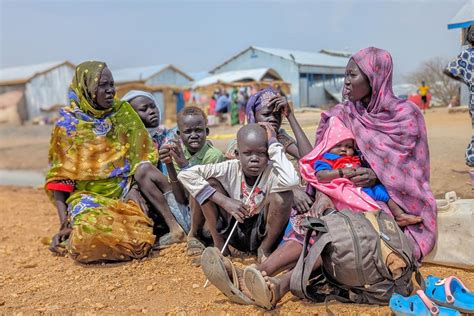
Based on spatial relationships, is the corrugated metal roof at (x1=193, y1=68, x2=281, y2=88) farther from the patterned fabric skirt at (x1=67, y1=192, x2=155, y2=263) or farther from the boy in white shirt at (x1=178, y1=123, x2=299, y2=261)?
the boy in white shirt at (x1=178, y1=123, x2=299, y2=261)

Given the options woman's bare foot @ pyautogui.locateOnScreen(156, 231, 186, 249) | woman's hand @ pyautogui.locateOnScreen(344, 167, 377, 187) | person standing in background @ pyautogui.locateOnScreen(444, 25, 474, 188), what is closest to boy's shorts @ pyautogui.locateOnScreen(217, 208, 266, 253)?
woman's bare foot @ pyautogui.locateOnScreen(156, 231, 186, 249)

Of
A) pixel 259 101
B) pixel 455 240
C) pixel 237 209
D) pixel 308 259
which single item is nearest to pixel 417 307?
pixel 308 259

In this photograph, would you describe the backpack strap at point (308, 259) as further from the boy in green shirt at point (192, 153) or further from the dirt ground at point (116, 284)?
the boy in green shirt at point (192, 153)

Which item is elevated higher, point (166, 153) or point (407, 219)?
point (166, 153)

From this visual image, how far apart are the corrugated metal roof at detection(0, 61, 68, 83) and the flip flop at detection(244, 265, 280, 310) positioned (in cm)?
3410

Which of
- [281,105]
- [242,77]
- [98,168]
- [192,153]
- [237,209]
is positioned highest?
[242,77]

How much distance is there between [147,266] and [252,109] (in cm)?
150

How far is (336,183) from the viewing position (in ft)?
9.44

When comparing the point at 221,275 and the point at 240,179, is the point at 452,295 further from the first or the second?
the point at 240,179

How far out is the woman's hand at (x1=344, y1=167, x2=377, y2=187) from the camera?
289 cm

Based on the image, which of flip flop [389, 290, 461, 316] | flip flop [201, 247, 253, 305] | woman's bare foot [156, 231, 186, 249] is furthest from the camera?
woman's bare foot [156, 231, 186, 249]

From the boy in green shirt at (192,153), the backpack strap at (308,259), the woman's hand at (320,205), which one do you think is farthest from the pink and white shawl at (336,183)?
the boy in green shirt at (192,153)

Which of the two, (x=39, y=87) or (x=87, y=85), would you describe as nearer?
(x=87, y=85)

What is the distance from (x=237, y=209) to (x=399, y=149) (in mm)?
1101
